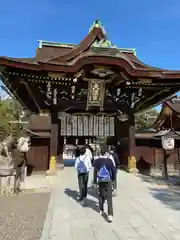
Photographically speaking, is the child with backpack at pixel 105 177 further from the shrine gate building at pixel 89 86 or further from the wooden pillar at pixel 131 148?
the wooden pillar at pixel 131 148

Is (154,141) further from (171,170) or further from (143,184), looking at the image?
(143,184)

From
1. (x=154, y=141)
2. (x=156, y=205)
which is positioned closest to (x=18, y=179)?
(x=156, y=205)

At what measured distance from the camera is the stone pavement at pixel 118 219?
421 centimetres

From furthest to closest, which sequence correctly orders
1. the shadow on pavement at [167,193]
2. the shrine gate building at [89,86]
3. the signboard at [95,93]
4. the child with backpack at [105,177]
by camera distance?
the signboard at [95,93] < the shrine gate building at [89,86] < the shadow on pavement at [167,193] < the child with backpack at [105,177]

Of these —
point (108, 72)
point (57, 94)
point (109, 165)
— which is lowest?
point (109, 165)

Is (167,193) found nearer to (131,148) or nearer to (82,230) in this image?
(82,230)

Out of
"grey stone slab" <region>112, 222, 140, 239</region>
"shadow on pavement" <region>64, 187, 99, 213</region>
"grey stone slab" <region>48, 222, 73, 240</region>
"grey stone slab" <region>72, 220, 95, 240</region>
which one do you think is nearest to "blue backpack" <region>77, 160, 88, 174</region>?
"shadow on pavement" <region>64, 187, 99, 213</region>

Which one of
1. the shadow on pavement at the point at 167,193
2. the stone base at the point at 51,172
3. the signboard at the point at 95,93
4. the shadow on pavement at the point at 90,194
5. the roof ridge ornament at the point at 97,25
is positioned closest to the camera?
the shadow on pavement at the point at 90,194

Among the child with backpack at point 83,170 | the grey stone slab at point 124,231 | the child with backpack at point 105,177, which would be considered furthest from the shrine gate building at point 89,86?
the grey stone slab at point 124,231

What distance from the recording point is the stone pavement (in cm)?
421

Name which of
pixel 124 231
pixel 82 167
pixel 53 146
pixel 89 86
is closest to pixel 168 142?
pixel 89 86

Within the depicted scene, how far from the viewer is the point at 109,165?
522 centimetres

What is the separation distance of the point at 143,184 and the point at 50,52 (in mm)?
10052

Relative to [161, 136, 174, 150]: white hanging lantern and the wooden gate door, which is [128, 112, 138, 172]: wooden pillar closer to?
[161, 136, 174, 150]: white hanging lantern
